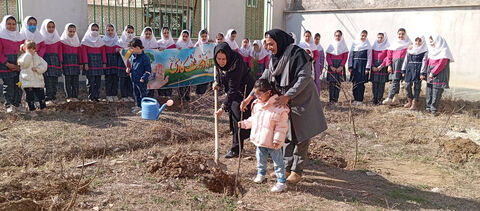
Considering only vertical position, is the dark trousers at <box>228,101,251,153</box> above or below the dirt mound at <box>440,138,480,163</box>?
above

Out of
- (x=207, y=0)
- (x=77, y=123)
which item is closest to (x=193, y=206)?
(x=77, y=123)

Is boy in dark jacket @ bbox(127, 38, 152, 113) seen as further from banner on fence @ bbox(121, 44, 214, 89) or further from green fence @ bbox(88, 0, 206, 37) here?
green fence @ bbox(88, 0, 206, 37)

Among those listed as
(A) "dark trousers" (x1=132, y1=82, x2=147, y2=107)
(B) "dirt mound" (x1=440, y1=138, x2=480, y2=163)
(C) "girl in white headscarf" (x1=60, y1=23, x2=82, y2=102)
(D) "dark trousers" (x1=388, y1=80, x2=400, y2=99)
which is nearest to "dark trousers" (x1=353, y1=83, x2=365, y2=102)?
(D) "dark trousers" (x1=388, y1=80, x2=400, y2=99)

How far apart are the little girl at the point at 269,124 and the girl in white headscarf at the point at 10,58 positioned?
4.44 meters

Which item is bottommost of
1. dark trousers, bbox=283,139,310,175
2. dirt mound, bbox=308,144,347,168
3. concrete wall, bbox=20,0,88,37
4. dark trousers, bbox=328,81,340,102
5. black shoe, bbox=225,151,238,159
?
dirt mound, bbox=308,144,347,168

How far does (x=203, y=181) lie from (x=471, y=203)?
2.65 meters

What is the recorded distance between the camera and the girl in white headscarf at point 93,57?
7242mm

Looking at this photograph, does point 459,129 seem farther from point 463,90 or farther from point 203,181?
point 203,181

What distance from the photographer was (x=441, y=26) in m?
10.4

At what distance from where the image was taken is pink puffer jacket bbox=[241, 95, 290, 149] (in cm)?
359

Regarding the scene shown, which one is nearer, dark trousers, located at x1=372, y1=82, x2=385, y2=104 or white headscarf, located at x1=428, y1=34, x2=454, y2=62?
white headscarf, located at x1=428, y1=34, x2=454, y2=62

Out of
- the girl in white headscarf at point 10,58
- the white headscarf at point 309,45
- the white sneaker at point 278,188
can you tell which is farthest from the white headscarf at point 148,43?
the white sneaker at point 278,188

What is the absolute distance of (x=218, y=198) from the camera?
12.1ft

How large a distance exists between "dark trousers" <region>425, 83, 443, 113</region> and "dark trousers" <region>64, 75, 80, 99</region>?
6759 mm
